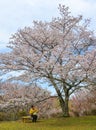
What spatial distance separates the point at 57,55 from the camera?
3045 cm

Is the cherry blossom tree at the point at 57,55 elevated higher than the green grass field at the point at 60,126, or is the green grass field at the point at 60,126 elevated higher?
the cherry blossom tree at the point at 57,55

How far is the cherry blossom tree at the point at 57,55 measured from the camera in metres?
29.0

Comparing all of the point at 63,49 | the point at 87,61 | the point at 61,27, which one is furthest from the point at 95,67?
the point at 61,27

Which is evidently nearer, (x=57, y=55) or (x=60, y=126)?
(x=60, y=126)

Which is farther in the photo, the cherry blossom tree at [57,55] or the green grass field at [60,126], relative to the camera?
the cherry blossom tree at [57,55]

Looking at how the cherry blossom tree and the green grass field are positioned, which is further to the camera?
the cherry blossom tree

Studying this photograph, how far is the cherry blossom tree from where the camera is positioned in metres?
29.0

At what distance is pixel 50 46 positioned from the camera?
31531 millimetres

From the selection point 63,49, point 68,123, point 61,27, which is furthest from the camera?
point 61,27

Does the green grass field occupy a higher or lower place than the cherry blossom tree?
lower

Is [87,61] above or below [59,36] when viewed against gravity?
below

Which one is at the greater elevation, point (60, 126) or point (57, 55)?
point (57, 55)

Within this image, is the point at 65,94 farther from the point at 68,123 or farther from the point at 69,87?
the point at 68,123

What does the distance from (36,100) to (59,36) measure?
5.83m
